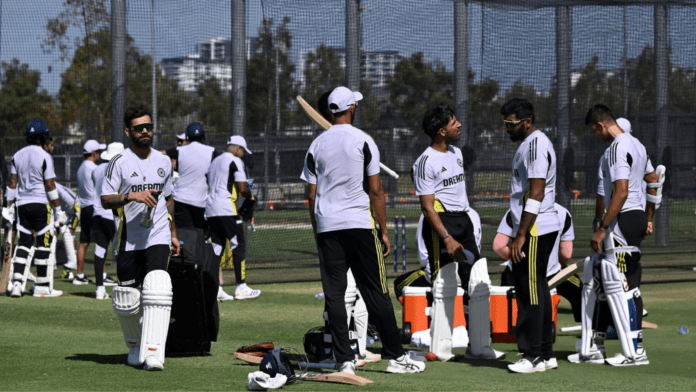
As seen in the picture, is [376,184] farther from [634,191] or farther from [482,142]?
[482,142]

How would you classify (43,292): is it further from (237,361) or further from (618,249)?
(618,249)

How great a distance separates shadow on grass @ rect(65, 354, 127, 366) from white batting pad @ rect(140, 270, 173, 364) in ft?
1.29

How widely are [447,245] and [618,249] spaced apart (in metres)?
1.38

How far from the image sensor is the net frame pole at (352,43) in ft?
47.9

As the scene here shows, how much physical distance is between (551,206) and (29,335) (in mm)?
4994

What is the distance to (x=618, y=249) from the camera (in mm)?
7828

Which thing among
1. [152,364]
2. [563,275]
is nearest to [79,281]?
[152,364]

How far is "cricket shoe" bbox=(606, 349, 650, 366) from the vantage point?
298 inches

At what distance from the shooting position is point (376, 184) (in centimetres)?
699

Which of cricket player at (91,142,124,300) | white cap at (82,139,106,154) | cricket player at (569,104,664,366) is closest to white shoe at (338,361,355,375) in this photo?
cricket player at (569,104,664,366)

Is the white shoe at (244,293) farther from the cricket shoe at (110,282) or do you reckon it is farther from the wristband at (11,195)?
the wristband at (11,195)

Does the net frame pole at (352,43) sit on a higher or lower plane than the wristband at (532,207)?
higher

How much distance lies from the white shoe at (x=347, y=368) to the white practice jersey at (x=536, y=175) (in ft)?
5.48

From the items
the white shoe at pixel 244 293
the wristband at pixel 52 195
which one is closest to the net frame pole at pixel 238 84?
the white shoe at pixel 244 293
